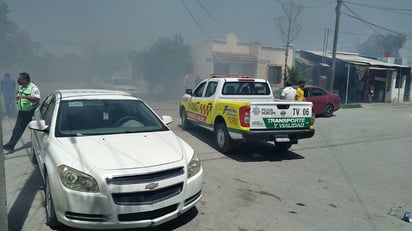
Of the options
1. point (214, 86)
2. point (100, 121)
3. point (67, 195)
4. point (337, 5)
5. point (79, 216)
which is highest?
point (337, 5)

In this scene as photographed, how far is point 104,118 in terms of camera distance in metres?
4.32

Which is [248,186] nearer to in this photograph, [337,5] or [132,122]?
[132,122]

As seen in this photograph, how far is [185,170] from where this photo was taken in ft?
11.3

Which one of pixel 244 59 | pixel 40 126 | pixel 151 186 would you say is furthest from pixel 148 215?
pixel 244 59

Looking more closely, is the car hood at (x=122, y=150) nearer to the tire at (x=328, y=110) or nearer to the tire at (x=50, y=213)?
the tire at (x=50, y=213)

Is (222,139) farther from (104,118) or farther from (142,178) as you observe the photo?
(142,178)

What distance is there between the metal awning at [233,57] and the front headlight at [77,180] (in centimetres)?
2418

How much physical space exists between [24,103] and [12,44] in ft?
115

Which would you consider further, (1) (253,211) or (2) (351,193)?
(2) (351,193)

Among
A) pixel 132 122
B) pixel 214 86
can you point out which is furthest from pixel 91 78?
pixel 132 122

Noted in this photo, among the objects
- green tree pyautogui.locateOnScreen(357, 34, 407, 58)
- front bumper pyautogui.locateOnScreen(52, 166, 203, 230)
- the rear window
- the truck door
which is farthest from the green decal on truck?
green tree pyautogui.locateOnScreen(357, 34, 407, 58)

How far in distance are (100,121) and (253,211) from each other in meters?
2.42

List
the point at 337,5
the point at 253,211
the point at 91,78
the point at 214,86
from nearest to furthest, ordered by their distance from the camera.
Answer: the point at 253,211 < the point at 214,86 < the point at 337,5 < the point at 91,78

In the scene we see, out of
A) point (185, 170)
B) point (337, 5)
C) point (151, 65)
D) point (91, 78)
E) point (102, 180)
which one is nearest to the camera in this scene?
point (102, 180)
